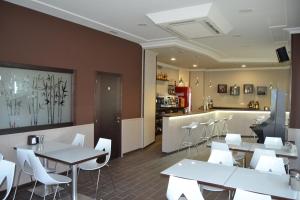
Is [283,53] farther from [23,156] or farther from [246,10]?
[23,156]

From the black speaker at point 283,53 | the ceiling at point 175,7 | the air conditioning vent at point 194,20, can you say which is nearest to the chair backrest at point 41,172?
the ceiling at point 175,7

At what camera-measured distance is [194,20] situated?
13.7 feet

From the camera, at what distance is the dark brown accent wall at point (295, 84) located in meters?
5.17

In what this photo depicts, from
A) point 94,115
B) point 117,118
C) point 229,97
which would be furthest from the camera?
point 229,97

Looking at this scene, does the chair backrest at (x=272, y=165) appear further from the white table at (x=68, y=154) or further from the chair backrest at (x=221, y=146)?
the white table at (x=68, y=154)

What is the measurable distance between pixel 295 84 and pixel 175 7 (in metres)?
3.09

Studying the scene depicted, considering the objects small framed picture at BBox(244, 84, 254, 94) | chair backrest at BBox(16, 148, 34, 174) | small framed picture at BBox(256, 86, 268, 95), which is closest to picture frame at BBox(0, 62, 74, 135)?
chair backrest at BBox(16, 148, 34, 174)

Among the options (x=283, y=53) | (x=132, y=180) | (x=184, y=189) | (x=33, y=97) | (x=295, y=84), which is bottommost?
(x=132, y=180)

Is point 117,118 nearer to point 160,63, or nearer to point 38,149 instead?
point 38,149

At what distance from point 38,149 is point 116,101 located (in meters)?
2.69

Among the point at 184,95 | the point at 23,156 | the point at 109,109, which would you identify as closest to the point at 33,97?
the point at 23,156

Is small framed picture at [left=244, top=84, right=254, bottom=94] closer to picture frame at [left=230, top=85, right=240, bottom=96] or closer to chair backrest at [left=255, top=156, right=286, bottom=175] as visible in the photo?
picture frame at [left=230, top=85, right=240, bottom=96]

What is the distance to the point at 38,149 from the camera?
364cm

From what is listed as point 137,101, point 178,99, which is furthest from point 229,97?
point 137,101
